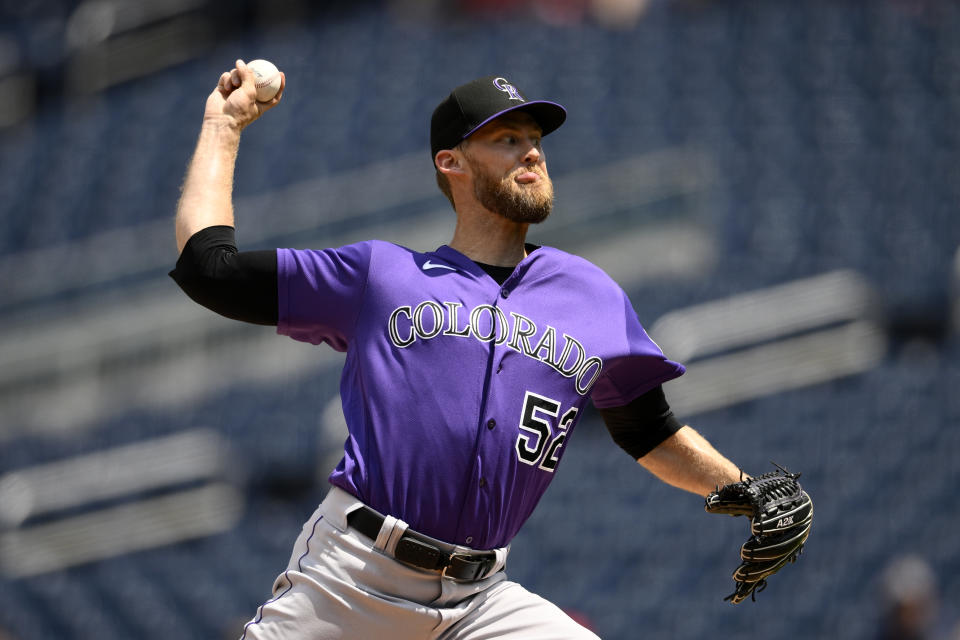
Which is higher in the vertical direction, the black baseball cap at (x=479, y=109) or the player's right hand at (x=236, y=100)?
the player's right hand at (x=236, y=100)

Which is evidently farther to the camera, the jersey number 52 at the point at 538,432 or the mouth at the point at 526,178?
the mouth at the point at 526,178

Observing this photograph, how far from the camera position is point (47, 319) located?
8047 mm

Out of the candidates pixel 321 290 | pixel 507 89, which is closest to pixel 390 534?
pixel 321 290

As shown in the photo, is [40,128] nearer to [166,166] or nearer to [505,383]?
[166,166]

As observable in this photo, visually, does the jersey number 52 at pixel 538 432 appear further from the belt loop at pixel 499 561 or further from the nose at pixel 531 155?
the nose at pixel 531 155

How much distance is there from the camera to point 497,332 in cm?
240

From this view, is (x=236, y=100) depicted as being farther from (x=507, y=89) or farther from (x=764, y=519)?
(x=764, y=519)

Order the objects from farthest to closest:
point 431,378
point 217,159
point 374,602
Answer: point 217,159
point 431,378
point 374,602

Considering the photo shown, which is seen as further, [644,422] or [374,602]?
[644,422]

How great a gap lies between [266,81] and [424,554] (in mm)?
1106

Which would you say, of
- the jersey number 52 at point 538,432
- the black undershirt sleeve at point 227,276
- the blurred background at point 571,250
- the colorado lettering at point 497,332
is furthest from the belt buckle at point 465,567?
the blurred background at point 571,250

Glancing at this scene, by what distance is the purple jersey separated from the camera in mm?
2289

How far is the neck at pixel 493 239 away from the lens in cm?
262

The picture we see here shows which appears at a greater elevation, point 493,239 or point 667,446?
point 493,239
